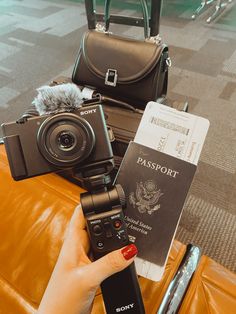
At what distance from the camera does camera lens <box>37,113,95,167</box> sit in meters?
0.50

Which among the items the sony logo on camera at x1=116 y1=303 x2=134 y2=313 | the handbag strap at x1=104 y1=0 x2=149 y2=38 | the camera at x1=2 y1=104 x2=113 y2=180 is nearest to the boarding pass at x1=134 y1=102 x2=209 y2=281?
the camera at x1=2 y1=104 x2=113 y2=180

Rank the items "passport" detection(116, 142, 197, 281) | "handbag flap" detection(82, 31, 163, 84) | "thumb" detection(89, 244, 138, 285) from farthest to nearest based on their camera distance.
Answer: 1. "handbag flap" detection(82, 31, 163, 84)
2. "passport" detection(116, 142, 197, 281)
3. "thumb" detection(89, 244, 138, 285)

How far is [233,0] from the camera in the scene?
309 centimetres

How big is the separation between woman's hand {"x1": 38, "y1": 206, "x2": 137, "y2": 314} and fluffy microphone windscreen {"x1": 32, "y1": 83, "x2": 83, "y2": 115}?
232 mm

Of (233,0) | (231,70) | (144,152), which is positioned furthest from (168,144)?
(233,0)

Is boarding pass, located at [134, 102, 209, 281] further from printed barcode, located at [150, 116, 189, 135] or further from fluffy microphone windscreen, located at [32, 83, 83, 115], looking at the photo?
fluffy microphone windscreen, located at [32, 83, 83, 115]

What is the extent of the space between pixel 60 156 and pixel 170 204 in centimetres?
28

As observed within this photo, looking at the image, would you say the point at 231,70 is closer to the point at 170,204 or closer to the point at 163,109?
the point at 163,109

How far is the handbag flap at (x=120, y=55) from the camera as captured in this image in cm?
107

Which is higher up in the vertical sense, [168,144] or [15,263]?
[168,144]

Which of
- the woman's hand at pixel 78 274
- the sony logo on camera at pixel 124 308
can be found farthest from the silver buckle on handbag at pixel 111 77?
the sony logo on camera at pixel 124 308

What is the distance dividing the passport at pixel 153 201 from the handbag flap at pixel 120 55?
52cm

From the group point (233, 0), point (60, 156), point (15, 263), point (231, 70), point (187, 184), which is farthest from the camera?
point (233, 0)

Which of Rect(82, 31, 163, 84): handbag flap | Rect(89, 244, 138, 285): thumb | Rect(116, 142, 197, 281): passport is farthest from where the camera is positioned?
Rect(82, 31, 163, 84): handbag flap
